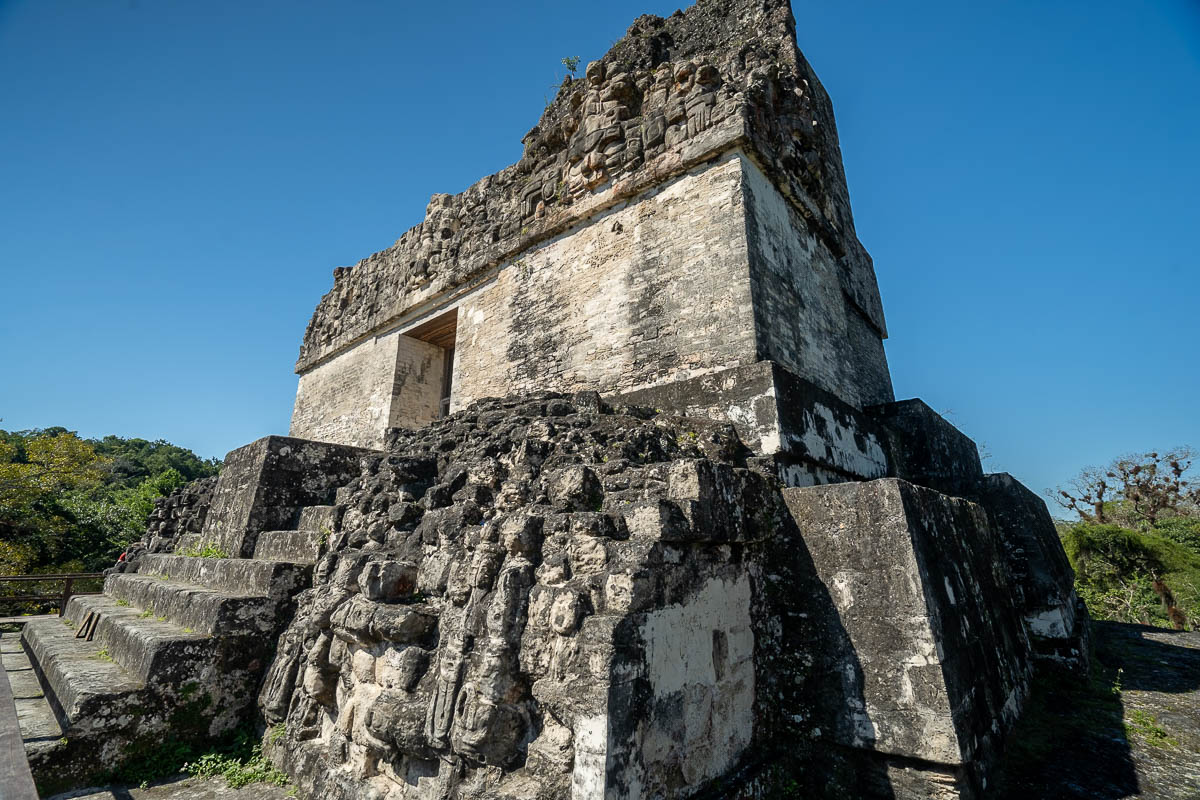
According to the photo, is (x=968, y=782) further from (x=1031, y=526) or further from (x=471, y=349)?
(x=471, y=349)

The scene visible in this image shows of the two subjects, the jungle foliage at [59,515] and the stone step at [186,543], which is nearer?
the stone step at [186,543]

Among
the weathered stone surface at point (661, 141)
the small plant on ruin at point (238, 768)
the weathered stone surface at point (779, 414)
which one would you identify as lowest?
the small plant on ruin at point (238, 768)

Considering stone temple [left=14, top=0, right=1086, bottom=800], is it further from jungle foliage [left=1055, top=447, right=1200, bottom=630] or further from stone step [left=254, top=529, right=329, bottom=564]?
jungle foliage [left=1055, top=447, right=1200, bottom=630]

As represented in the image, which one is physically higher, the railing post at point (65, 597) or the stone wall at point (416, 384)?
the stone wall at point (416, 384)

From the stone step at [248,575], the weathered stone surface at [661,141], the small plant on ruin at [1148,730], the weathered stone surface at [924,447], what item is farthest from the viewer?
the weathered stone surface at [924,447]

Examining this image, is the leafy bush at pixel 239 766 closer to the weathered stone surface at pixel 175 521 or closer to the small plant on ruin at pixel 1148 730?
the weathered stone surface at pixel 175 521

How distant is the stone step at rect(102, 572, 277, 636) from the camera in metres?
3.90

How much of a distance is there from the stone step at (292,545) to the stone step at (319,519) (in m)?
0.06

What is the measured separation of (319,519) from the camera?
4820mm

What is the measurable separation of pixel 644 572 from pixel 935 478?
525 cm

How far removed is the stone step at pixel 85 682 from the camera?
3309 mm

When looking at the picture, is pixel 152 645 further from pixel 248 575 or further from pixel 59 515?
pixel 59 515

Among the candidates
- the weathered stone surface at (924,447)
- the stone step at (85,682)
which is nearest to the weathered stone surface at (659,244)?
the weathered stone surface at (924,447)

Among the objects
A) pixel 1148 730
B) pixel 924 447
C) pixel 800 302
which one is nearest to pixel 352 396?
pixel 800 302
